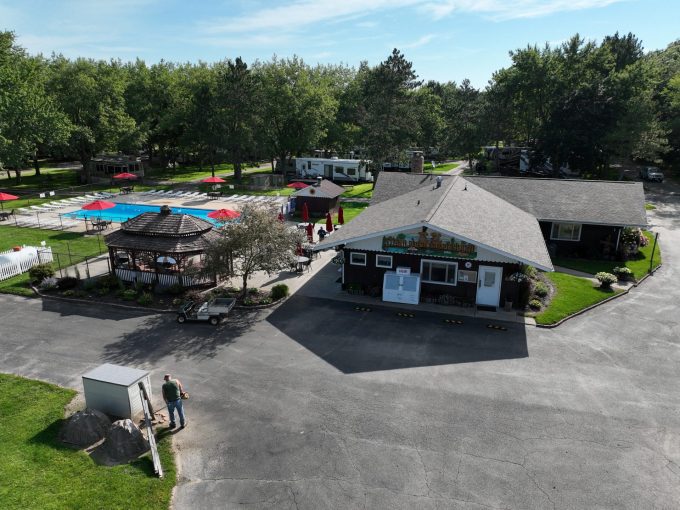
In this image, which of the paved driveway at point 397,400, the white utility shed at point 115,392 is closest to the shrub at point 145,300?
the paved driveway at point 397,400

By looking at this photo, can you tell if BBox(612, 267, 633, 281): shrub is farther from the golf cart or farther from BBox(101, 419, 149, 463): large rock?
BBox(101, 419, 149, 463): large rock

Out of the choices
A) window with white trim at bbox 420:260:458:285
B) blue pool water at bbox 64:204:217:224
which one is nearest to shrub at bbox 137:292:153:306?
blue pool water at bbox 64:204:217:224

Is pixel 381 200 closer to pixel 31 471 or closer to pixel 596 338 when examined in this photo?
pixel 596 338

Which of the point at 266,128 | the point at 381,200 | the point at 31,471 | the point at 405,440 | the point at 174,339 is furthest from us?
the point at 266,128

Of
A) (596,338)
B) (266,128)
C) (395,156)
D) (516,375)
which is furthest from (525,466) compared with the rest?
(266,128)

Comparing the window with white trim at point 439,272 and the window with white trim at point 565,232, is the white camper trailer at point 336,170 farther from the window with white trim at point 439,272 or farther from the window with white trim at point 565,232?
the window with white trim at point 439,272
